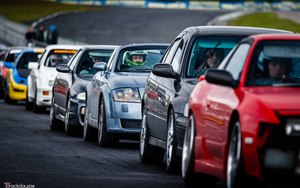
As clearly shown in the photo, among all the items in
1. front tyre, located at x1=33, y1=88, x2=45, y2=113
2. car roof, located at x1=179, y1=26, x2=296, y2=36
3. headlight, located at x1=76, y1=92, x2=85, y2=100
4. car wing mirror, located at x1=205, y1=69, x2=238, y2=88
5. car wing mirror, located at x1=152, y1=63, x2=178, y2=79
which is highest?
car roof, located at x1=179, y1=26, x2=296, y2=36

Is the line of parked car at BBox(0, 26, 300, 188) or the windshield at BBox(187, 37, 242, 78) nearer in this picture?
the line of parked car at BBox(0, 26, 300, 188)

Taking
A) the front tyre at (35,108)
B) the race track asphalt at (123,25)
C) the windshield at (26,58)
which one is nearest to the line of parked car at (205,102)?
the front tyre at (35,108)

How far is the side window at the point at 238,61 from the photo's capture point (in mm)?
6297

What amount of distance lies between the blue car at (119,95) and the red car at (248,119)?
160 inches

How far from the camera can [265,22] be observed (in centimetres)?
6188

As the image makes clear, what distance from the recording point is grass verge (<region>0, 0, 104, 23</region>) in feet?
281

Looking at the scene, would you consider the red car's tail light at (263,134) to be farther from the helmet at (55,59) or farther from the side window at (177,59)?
the helmet at (55,59)

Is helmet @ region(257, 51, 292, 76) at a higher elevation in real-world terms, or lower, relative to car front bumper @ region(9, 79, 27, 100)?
higher

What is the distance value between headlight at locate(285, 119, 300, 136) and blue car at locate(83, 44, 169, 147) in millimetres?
5938

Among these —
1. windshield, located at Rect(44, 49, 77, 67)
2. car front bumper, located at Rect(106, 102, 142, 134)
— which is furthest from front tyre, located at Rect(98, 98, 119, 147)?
windshield, located at Rect(44, 49, 77, 67)

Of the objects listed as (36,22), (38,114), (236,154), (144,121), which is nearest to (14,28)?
(36,22)

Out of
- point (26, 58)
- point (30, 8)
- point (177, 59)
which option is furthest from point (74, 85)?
point (30, 8)

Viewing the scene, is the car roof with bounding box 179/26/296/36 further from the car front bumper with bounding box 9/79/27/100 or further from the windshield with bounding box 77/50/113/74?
the car front bumper with bounding box 9/79/27/100

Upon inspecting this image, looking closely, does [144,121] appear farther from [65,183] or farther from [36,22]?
[36,22]
